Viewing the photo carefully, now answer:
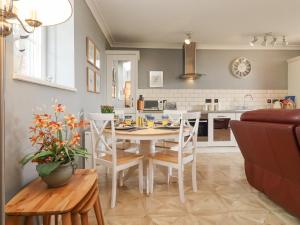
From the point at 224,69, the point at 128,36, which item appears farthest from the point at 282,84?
the point at 128,36

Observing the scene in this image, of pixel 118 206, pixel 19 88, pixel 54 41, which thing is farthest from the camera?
pixel 54 41

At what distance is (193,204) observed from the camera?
2.15 metres

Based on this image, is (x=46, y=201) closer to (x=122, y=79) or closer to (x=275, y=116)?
(x=275, y=116)

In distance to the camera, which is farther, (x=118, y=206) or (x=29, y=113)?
(x=118, y=206)

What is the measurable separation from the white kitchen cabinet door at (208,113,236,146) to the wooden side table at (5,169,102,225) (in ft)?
12.1

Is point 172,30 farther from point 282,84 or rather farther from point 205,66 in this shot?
point 282,84

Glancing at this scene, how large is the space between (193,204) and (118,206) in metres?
0.73

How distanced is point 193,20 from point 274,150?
9.31 ft

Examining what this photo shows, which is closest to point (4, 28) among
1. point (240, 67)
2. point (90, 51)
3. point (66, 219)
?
point (66, 219)

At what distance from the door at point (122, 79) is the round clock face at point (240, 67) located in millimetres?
2437

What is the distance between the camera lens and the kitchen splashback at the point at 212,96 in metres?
5.30

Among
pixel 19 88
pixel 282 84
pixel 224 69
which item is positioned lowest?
pixel 19 88

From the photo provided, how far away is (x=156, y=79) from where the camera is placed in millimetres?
5285

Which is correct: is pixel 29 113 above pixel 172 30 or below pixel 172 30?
below
